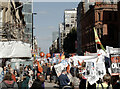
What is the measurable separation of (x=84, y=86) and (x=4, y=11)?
1684 cm

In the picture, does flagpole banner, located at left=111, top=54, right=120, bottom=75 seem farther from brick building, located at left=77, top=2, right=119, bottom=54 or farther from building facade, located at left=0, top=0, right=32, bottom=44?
brick building, located at left=77, top=2, right=119, bottom=54

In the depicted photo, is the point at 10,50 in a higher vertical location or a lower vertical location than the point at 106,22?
lower

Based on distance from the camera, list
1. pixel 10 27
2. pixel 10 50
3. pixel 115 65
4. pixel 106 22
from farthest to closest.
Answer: pixel 106 22 → pixel 10 27 → pixel 10 50 → pixel 115 65

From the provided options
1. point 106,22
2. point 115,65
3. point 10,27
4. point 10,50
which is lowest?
point 115,65

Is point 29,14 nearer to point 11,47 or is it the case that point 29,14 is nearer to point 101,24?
point 101,24

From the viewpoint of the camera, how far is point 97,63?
9.98 m

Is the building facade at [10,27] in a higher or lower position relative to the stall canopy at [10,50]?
higher

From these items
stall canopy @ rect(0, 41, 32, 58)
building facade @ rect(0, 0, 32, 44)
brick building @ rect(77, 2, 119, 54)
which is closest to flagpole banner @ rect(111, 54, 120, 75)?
stall canopy @ rect(0, 41, 32, 58)

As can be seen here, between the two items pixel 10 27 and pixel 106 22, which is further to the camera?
pixel 106 22

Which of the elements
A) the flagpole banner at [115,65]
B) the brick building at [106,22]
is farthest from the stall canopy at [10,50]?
the brick building at [106,22]

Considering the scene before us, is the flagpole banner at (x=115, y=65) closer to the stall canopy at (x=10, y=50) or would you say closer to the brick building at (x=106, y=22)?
the stall canopy at (x=10, y=50)

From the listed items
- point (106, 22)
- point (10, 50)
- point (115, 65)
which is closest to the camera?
point (115, 65)

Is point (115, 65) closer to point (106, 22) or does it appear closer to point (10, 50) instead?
point (10, 50)

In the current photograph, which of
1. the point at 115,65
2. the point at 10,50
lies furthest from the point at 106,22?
the point at 115,65
